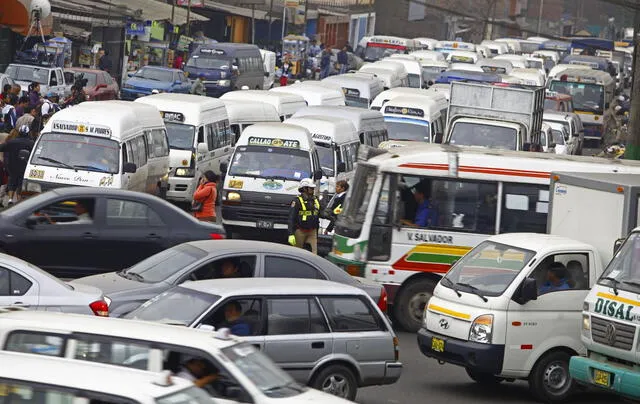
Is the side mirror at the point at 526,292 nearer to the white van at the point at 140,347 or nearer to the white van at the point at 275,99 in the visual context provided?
the white van at the point at 140,347

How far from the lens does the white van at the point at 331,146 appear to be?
25922mm

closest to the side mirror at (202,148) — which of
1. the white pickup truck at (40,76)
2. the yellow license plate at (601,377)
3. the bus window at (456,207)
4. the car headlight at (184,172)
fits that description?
the car headlight at (184,172)

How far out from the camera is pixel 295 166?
77.6 ft

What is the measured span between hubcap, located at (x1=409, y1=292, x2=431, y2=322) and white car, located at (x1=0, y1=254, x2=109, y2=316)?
5.92m

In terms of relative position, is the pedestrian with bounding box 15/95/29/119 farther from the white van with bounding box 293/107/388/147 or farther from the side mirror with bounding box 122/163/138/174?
the white van with bounding box 293/107/388/147

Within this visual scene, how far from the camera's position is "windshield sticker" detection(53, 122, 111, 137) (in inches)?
858

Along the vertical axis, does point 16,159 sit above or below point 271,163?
below

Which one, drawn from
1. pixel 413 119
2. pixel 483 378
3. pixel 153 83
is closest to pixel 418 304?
pixel 483 378

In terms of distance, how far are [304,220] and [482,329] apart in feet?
20.3

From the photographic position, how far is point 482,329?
536 inches

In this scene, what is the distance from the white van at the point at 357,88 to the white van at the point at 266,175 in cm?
1592

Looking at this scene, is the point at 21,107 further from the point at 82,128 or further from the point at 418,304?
the point at 418,304

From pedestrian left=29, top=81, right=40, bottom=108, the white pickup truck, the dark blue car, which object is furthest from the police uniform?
the dark blue car

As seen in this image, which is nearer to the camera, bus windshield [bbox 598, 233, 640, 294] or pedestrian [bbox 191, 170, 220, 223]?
bus windshield [bbox 598, 233, 640, 294]
